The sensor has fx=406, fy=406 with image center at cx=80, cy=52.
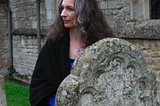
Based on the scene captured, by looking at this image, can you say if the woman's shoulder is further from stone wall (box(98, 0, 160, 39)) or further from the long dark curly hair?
stone wall (box(98, 0, 160, 39))

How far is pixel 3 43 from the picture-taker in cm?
1505

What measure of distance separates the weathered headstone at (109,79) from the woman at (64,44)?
188 millimetres

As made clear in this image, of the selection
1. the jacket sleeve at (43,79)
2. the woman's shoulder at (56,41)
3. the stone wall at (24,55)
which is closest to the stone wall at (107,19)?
the stone wall at (24,55)

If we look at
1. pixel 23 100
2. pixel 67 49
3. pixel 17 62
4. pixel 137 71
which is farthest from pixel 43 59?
pixel 17 62

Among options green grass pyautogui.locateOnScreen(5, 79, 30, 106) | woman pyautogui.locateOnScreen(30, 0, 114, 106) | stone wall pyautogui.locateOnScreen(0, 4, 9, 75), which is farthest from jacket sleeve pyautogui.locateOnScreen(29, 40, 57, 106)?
stone wall pyautogui.locateOnScreen(0, 4, 9, 75)

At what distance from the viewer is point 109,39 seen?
2748 millimetres

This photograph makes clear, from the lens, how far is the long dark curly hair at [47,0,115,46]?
2.82 metres

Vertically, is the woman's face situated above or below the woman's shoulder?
above

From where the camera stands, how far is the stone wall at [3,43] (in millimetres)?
14930

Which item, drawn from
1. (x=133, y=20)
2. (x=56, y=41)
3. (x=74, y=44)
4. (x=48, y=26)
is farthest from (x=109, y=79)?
(x=48, y=26)

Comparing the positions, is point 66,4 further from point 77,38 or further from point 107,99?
point 107,99

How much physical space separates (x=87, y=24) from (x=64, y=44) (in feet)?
0.71

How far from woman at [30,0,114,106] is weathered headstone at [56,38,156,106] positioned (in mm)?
188

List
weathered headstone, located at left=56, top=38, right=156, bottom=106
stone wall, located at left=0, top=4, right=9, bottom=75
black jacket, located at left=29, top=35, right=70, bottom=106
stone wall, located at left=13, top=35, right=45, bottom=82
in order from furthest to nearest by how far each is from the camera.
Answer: stone wall, located at left=0, top=4, right=9, bottom=75
stone wall, located at left=13, top=35, right=45, bottom=82
black jacket, located at left=29, top=35, right=70, bottom=106
weathered headstone, located at left=56, top=38, right=156, bottom=106
